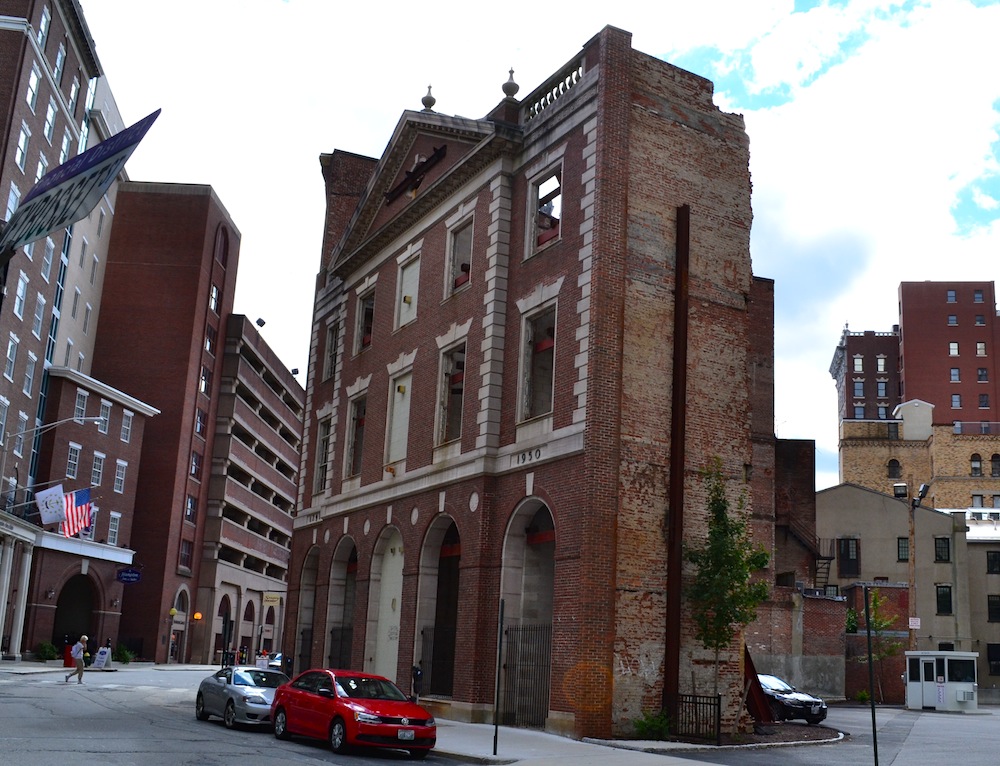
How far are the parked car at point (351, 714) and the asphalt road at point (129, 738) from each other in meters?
0.31

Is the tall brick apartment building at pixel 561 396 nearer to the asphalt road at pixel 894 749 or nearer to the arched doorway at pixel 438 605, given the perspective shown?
the arched doorway at pixel 438 605

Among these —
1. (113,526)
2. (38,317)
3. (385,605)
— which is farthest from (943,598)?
(38,317)

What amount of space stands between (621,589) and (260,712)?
8.38 meters

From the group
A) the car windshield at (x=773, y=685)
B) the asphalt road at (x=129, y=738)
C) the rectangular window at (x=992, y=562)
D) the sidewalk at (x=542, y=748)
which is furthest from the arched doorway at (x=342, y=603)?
the rectangular window at (x=992, y=562)

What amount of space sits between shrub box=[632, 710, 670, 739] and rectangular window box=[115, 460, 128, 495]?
50.9m

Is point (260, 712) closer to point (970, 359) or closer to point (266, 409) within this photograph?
point (266, 409)

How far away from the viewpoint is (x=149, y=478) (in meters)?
73.4

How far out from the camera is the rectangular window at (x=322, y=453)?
40875mm

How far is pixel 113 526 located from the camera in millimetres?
66812

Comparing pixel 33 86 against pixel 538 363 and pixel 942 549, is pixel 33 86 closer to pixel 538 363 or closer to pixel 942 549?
pixel 538 363

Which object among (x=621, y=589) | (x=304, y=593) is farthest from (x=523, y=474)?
(x=304, y=593)

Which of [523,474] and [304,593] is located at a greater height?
[523,474]

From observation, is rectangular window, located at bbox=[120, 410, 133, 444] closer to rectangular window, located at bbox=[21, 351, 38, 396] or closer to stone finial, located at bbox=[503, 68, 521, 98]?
Answer: rectangular window, located at bbox=[21, 351, 38, 396]

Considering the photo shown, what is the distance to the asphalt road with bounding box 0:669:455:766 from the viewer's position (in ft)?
54.7
